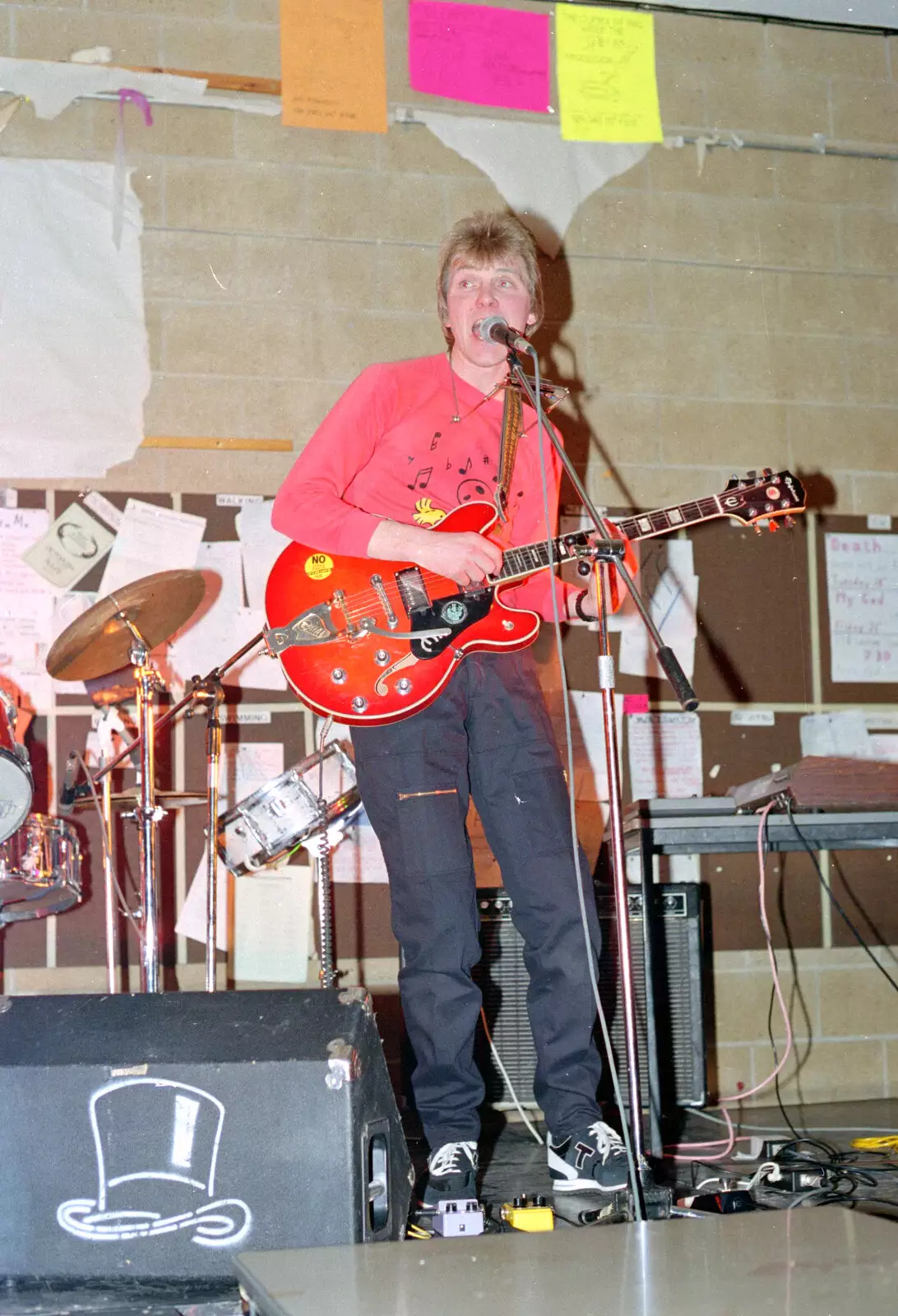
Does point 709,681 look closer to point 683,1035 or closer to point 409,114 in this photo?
point 683,1035

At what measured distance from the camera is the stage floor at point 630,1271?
1.04 m

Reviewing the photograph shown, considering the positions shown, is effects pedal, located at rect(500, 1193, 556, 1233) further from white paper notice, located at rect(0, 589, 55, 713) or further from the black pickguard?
white paper notice, located at rect(0, 589, 55, 713)

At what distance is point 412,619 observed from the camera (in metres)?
2.51

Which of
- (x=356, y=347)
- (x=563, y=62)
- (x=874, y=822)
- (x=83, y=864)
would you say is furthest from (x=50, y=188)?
(x=874, y=822)

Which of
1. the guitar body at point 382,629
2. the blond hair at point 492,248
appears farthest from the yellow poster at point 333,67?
the guitar body at point 382,629

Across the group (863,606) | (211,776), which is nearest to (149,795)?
(211,776)

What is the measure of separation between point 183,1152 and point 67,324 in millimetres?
2696

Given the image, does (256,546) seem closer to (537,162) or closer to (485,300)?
(485,300)

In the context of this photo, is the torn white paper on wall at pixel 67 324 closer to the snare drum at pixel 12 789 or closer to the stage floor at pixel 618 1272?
the snare drum at pixel 12 789

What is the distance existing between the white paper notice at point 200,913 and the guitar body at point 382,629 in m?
1.18

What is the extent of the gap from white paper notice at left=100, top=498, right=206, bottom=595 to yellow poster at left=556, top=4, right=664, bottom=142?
5.61 feet

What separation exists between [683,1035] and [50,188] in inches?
114

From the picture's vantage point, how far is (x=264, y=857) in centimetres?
315

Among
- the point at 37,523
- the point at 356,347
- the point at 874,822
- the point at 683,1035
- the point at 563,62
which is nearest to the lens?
the point at 874,822
